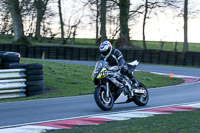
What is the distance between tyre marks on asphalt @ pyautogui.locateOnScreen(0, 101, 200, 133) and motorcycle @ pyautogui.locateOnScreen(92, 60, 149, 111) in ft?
1.64

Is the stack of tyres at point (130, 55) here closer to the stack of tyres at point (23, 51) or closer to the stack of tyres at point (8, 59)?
the stack of tyres at point (23, 51)

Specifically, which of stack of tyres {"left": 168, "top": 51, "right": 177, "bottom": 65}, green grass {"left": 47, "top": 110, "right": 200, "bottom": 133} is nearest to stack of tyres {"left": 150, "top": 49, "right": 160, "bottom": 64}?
stack of tyres {"left": 168, "top": 51, "right": 177, "bottom": 65}

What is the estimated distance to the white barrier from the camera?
12.7 meters

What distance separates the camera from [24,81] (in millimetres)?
13094

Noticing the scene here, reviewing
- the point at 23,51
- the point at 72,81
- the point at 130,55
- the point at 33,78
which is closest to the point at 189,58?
the point at 130,55

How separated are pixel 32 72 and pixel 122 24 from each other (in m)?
23.0

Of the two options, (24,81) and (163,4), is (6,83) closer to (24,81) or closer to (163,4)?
(24,81)

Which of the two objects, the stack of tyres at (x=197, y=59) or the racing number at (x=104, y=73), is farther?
the stack of tyres at (x=197, y=59)

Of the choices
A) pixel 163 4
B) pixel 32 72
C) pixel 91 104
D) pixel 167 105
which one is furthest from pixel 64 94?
pixel 163 4

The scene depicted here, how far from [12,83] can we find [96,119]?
5496mm

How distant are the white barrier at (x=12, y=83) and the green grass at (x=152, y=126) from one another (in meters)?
6.06

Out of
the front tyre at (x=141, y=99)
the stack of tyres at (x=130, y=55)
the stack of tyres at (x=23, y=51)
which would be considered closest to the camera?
the front tyre at (x=141, y=99)

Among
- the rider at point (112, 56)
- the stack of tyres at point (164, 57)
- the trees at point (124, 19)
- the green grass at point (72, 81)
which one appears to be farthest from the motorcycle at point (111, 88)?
the trees at point (124, 19)

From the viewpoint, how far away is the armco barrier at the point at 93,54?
29.5 metres
